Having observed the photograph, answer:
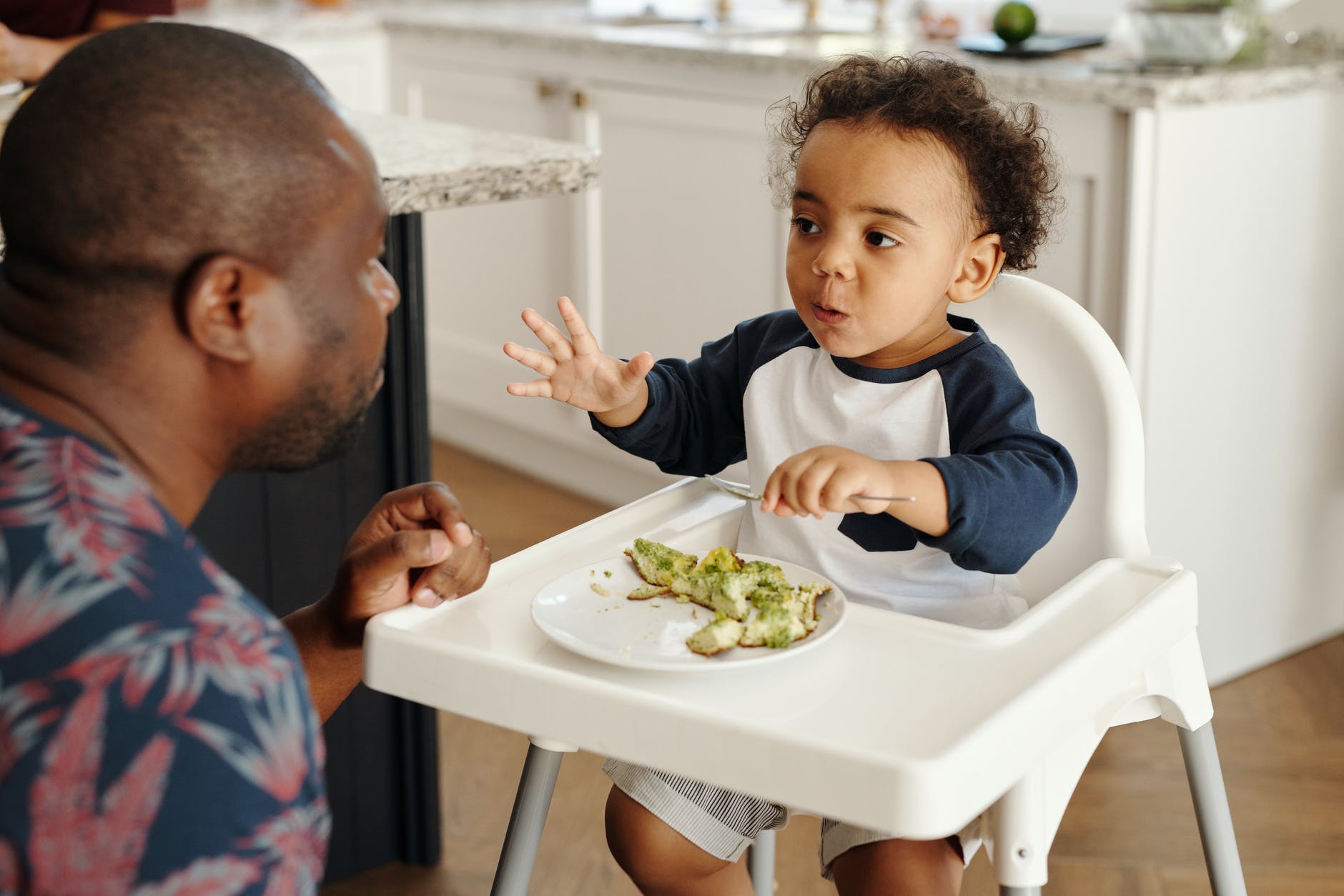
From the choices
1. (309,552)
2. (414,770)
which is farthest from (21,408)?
(414,770)

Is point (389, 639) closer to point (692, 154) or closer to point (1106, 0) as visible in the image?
point (692, 154)

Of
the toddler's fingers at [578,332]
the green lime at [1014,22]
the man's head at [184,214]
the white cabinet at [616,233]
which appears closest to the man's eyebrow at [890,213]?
the toddler's fingers at [578,332]

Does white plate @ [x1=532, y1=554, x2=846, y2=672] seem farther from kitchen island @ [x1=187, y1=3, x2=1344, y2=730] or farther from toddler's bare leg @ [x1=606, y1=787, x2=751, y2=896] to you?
kitchen island @ [x1=187, y1=3, x2=1344, y2=730]

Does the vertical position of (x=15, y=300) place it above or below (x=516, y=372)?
above

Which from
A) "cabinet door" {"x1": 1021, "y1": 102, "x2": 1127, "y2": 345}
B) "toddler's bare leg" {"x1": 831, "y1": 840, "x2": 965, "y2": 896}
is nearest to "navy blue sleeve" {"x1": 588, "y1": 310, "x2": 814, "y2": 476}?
"toddler's bare leg" {"x1": 831, "y1": 840, "x2": 965, "y2": 896}

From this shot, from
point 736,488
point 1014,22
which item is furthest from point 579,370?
point 1014,22

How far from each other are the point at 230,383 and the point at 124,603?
148 mm

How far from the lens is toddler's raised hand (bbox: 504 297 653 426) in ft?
3.48

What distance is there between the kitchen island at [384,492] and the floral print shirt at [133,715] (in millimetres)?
799

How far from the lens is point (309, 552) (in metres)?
1.59

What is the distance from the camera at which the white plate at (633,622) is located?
82 centimetres

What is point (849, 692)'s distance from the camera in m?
0.81

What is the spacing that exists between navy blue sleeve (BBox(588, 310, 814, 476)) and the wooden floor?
648 mm

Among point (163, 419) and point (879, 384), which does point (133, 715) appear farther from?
point (879, 384)
